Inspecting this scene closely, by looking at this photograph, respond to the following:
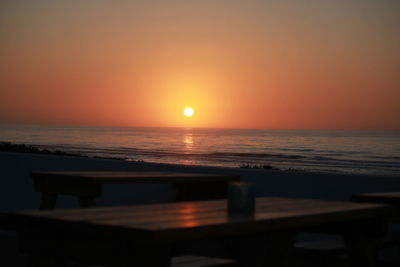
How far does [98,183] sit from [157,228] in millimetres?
2304

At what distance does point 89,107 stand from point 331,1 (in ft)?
82.9

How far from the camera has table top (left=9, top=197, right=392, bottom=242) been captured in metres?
1.90

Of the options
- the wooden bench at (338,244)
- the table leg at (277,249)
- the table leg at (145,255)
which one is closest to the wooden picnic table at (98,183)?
the wooden bench at (338,244)

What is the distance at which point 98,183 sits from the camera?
410 centimetres

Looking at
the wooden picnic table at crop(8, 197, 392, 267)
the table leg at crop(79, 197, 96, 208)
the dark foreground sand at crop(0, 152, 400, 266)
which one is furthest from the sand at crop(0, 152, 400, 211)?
the wooden picnic table at crop(8, 197, 392, 267)

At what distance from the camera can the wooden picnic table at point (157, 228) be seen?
6.35ft

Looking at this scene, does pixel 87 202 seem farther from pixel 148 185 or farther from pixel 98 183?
pixel 148 185

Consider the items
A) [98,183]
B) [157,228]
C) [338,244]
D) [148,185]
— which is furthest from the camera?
[148,185]

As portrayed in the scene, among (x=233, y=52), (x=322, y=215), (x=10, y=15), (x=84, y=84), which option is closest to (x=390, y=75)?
(x=233, y=52)

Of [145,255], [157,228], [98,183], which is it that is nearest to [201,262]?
[145,255]

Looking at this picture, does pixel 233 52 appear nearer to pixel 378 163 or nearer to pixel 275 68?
pixel 275 68

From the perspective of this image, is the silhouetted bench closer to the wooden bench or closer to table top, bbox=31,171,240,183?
the wooden bench

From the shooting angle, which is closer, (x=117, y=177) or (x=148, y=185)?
(x=117, y=177)

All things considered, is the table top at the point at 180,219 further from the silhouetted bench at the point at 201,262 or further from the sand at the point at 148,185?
the sand at the point at 148,185
